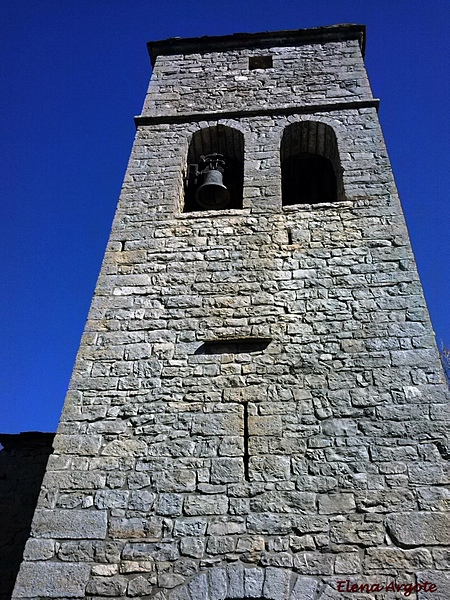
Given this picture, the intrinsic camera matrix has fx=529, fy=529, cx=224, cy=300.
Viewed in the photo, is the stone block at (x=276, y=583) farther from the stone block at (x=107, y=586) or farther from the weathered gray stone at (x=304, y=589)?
the stone block at (x=107, y=586)

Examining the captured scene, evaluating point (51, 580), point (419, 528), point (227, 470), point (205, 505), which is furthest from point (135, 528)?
point (419, 528)

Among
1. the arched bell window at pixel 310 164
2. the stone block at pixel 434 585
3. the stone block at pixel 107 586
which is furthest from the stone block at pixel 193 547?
the arched bell window at pixel 310 164

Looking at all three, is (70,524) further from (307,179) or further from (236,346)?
(307,179)

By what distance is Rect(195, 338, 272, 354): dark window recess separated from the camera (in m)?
4.57

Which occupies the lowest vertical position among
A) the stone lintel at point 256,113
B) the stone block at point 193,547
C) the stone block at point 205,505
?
the stone block at point 193,547

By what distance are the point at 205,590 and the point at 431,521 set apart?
5.08 ft

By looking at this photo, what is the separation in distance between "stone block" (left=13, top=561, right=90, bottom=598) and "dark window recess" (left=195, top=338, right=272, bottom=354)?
1894mm

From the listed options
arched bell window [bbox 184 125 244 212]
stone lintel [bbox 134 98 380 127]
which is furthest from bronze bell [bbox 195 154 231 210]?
stone lintel [bbox 134 98 380 127]

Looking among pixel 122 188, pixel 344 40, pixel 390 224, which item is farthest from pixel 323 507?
pixel 344 40

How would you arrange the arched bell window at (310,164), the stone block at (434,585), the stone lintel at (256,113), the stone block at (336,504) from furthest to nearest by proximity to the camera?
the stone lintel at (256,113), the arched bell window at (310,164), the stone block at (336,504), the stone block at (434,585)

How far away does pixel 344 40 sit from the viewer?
8.48 m

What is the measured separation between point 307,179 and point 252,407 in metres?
4.80

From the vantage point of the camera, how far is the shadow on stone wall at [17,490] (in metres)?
5.16

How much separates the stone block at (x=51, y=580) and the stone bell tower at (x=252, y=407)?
1 centimetres
